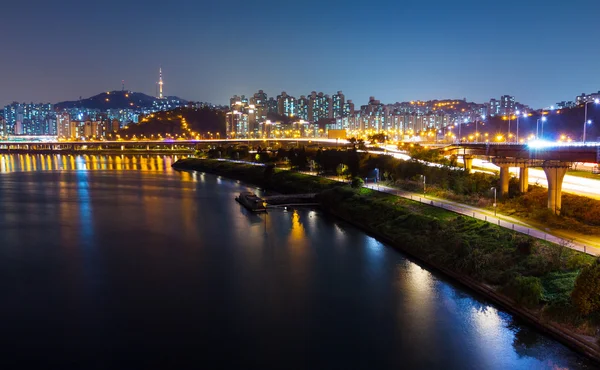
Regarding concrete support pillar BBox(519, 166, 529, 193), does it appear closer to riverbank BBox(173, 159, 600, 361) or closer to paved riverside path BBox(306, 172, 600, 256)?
paved riverside path BBox(306, 172, 600, 256)

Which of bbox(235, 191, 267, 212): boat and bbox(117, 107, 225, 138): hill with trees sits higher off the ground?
bbox(117, 107, 225, 138): hill with trees

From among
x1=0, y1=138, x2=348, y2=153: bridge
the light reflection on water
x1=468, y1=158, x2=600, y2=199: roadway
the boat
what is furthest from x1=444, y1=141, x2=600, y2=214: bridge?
x1=0, y1=138, x2=348, y2=153: bridge

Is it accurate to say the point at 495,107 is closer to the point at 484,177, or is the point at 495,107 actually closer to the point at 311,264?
the point at 484,177

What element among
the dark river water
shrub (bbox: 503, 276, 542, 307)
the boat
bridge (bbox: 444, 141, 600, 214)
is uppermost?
bridge (bbox: 444, 141, 600, 214)

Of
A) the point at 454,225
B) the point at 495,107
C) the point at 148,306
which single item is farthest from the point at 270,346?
the point at 495,107

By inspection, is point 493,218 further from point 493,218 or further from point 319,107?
point 319,107

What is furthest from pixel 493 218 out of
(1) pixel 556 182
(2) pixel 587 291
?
(2) pixel 587 291
